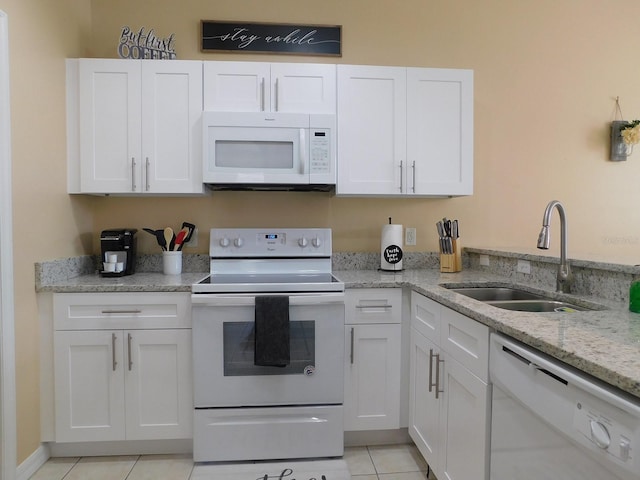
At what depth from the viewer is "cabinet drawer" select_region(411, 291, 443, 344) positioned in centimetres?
168

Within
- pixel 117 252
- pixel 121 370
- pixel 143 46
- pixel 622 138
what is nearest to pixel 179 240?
pixel 117 252

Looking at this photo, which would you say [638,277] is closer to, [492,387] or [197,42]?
[492,387]

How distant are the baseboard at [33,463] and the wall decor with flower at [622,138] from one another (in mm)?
3919

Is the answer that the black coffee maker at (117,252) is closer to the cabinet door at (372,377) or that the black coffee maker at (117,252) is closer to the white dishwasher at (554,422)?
the cabinet door at (372,377)

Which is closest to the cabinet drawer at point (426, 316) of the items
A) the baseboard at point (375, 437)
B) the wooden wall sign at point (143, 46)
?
the baseboard at point (375, 437)

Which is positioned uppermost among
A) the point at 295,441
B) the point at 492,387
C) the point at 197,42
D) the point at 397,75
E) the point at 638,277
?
the point at 197,42

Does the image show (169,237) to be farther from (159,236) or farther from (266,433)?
(266,433)

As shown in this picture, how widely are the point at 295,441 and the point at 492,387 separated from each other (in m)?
1.10

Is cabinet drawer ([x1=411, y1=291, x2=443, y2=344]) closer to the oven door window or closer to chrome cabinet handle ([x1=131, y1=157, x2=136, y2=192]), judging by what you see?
the oven door window

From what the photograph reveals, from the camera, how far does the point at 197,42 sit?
2.46 m

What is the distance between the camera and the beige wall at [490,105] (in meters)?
2.46

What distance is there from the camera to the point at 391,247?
2402 mm

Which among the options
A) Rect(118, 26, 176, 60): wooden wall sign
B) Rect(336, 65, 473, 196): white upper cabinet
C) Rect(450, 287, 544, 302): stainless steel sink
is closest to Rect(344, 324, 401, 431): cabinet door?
Rect(450, 287, 544, 302): stainless steel sink

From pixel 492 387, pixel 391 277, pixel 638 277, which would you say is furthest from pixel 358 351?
pixel 638 277
